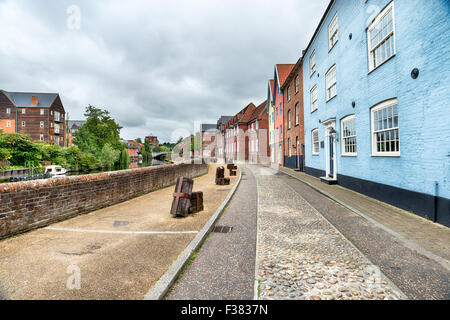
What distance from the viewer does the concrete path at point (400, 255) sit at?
2674mm

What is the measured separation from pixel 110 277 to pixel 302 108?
59.2 feet

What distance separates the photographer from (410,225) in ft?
16.3

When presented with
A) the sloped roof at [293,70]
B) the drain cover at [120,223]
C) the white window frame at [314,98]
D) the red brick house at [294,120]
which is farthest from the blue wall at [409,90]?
the red brick house at [294,120]

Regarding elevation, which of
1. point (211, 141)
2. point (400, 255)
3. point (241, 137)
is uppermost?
point (211, 141)

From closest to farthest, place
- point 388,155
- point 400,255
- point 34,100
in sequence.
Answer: point 400,255 → point 388,155 → point 34,100

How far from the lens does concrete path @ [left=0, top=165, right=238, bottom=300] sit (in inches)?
104

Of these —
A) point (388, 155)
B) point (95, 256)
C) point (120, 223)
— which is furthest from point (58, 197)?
point (388, 155)

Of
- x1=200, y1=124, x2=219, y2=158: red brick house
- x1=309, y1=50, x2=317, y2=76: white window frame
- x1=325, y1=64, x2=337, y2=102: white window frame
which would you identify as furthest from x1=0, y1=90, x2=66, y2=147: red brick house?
x1=325, y1=64, x2=337, y2=102: white window frame

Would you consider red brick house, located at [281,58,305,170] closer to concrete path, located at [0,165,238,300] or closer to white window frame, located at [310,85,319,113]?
white window frame, located at [310,85,319,113]

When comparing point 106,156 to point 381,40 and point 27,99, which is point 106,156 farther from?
point 381,40

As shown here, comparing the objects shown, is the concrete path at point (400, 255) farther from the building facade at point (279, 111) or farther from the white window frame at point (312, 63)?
the building facade at point (279, 111)

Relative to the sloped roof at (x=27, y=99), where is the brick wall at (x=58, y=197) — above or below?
below

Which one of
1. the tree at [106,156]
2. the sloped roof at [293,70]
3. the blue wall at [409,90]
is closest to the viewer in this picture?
the blue wall at [409,90]

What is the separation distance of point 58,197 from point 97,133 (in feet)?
190
